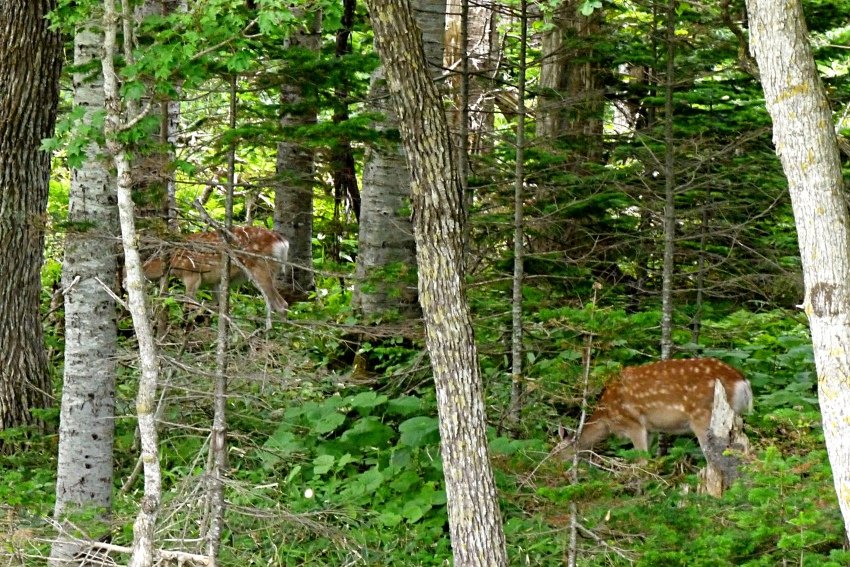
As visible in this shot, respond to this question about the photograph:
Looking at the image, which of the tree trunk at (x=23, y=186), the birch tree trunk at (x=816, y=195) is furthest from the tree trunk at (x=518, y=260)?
the tree trunk at (x=23, y=186)

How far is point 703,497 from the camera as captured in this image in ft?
26.0

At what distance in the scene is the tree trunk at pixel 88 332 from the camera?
809 cm

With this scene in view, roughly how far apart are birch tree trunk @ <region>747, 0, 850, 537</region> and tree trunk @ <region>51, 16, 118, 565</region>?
4205 millimetres

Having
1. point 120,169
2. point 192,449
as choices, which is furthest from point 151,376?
point 192,449

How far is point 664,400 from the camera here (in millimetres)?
9766

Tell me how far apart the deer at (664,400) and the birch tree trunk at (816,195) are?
383 cm

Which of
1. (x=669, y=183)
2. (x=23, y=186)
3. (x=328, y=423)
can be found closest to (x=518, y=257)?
(x=669, y=183)

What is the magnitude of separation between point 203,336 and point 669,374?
3.81 meters

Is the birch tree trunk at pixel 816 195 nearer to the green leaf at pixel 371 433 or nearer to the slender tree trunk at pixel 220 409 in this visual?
the slender tree trunk at pixel 220 409

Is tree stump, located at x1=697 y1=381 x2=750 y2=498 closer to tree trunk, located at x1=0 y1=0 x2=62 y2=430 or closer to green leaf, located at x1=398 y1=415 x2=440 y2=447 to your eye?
green leaf, located at x1=398 y1=415 x2=440 y2=447

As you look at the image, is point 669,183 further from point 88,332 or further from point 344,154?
point 88,332

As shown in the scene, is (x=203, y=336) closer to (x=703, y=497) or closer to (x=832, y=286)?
(x=703, y=497)

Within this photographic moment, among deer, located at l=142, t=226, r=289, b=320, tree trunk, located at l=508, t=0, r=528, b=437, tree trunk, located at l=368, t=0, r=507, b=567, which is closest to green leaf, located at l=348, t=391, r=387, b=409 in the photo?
tree trunk, located at l=508, t=0, r=528, b=437

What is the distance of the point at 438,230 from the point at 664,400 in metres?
3.60
